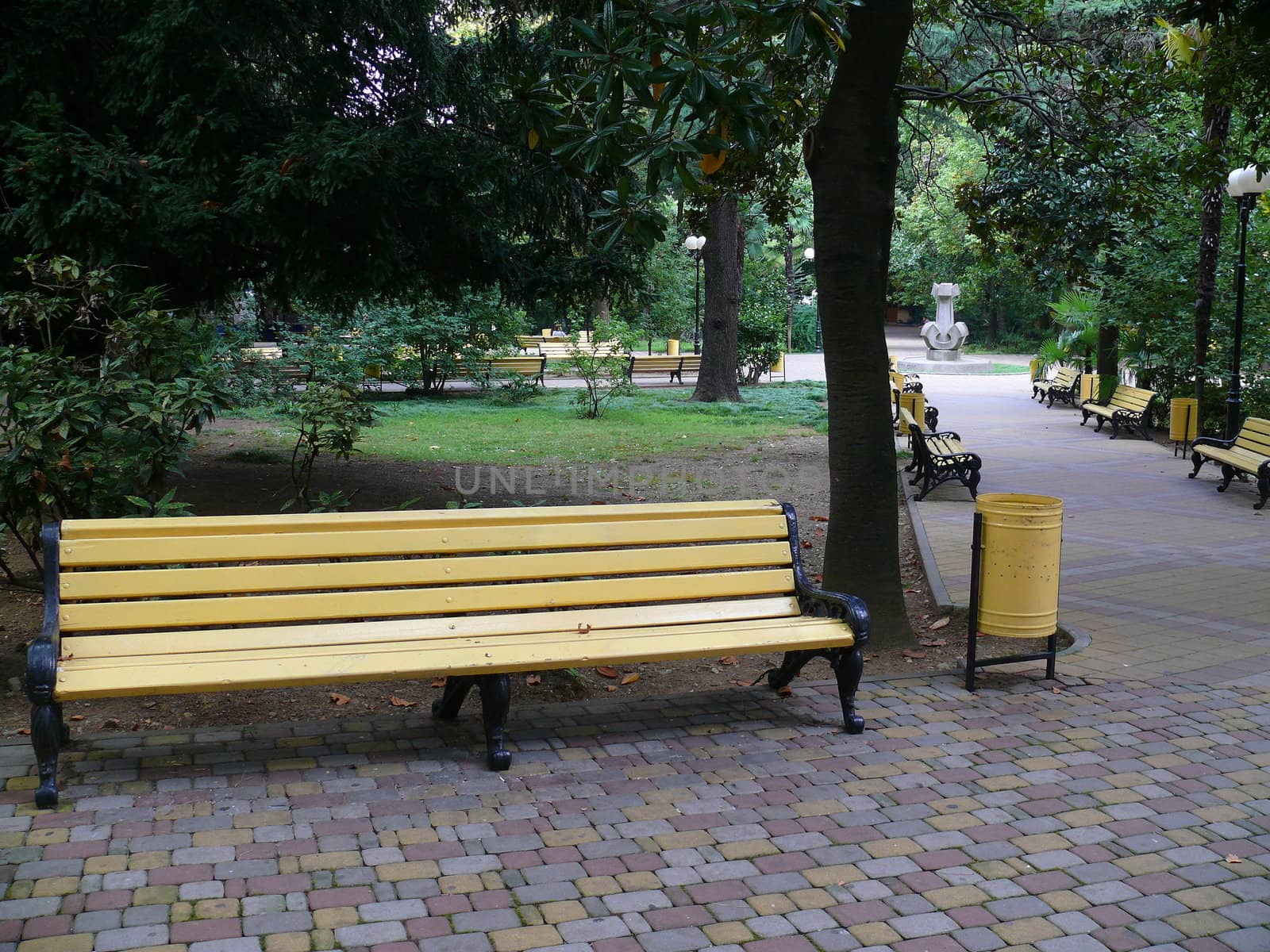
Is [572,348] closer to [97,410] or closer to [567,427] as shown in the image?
[567,427]

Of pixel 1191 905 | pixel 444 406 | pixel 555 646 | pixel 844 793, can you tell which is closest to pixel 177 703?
pixel 555 646

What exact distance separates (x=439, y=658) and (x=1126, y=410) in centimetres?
1688

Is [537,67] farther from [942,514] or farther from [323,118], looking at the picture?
[942,514]

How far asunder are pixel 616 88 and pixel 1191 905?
11.7 feet

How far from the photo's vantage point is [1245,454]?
1262 cm

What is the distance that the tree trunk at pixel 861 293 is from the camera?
20.4 feet

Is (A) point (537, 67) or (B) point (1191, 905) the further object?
(A) point (537, 67)

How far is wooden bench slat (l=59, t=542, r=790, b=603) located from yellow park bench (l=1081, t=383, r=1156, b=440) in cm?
1492

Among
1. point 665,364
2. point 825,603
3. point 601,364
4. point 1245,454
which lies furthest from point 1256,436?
point 665,364

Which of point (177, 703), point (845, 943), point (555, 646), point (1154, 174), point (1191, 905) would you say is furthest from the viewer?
point (1154, 174)

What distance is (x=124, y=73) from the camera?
27.2 ft

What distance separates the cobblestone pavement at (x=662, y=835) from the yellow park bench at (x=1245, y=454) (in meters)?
7.23

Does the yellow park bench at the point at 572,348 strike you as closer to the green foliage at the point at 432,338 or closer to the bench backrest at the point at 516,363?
the bench backrest at the point at 516,363

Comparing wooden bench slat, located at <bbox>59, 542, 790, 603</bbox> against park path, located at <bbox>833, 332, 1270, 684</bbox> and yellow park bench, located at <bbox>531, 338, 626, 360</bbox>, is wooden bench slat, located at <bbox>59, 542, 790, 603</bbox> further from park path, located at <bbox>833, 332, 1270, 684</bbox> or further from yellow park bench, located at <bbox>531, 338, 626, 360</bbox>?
yellow park bench, located at <bbox>531, 338, 626, 360</bbox>
